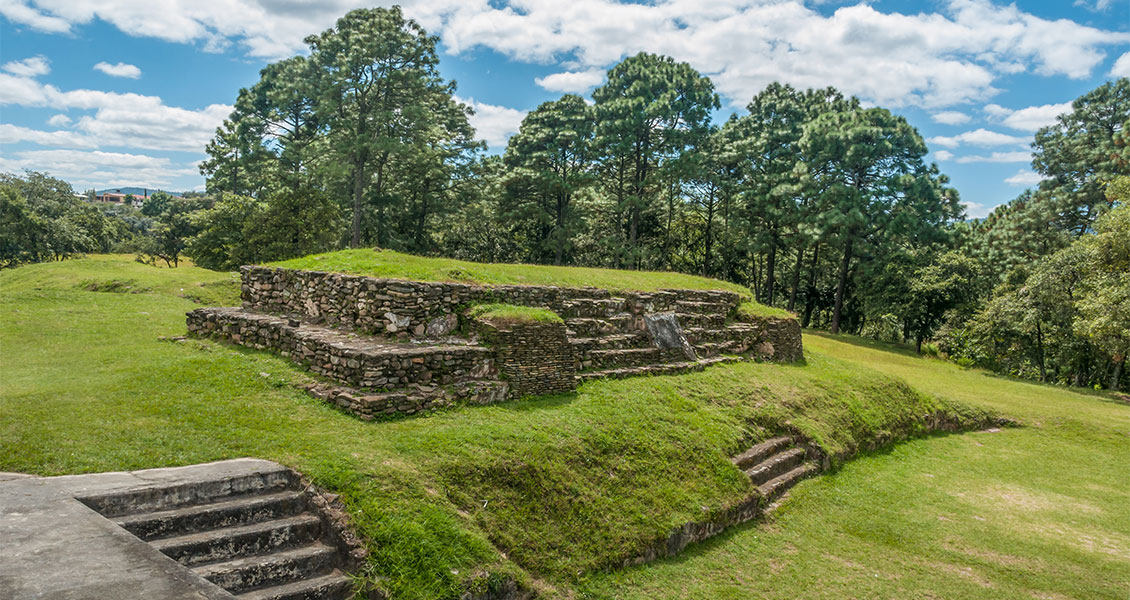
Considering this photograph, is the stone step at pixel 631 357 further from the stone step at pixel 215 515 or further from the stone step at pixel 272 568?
the stone step at pixel 272 568

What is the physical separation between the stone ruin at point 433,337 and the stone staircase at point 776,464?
2.54 meters

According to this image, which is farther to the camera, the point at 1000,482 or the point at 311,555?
the point at 1000,482

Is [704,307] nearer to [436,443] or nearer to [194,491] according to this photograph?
[436,443]

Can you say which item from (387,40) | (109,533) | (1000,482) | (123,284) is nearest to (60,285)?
(123,284)

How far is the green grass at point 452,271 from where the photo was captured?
1008 centimetres

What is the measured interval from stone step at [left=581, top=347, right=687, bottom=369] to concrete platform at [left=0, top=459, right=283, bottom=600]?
699 centimetres

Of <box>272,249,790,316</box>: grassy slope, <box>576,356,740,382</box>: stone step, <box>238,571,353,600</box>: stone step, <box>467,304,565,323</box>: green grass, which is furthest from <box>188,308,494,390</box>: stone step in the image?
<box>238,571,353,600</box>: stone step

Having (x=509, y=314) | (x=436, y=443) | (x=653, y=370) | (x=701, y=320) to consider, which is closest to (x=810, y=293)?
(x=701, y=320)

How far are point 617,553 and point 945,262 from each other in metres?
27.3

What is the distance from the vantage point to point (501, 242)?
1375 inches

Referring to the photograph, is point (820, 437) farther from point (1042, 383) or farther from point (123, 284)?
point (123, 284)

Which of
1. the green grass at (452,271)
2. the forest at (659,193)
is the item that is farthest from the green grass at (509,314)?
the forest at (659,193)

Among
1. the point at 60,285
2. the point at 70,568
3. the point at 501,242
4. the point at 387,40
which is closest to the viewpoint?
the point at 70,568

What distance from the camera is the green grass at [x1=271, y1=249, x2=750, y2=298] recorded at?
1008cm
